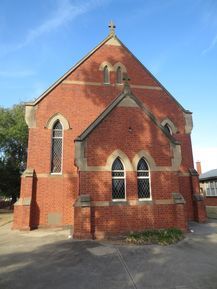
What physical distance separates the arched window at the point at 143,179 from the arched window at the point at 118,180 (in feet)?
2.74

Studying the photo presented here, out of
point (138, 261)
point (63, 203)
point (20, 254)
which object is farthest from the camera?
point (63, 203)

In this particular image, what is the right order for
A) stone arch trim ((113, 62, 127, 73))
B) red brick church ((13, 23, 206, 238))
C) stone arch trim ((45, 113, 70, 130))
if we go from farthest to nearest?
stone arch trim ((113, 62, 127, 73)) < stone arch trim ((45, 113, 70, 130)) < red brick church ((13, 23, 206, 238))

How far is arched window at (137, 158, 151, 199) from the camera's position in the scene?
485 inches

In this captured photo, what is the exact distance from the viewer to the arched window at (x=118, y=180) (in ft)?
39.3

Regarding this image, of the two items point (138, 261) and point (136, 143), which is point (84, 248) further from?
point (136, 143)

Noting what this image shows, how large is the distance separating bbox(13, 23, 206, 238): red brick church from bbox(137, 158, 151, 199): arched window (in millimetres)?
49

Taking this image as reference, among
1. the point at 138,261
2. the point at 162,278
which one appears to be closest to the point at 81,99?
the point at 138,261

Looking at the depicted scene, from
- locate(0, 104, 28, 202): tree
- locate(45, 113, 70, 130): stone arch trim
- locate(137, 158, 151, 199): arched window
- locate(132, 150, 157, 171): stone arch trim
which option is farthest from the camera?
locate(0, 104, 28, 202): tree

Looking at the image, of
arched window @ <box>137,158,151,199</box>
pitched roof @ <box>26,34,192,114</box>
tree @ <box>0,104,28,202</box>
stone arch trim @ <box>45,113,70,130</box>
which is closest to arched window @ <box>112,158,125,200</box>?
arched window @ <box>137,158,151,199</box>

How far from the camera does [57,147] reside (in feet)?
53.0

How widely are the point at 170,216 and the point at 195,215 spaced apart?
4.87 m

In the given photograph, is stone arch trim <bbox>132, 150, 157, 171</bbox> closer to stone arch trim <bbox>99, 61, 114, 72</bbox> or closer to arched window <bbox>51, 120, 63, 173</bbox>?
arched window <bbox>51, 120, 63, 173</bbox>

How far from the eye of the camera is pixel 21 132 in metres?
34.3

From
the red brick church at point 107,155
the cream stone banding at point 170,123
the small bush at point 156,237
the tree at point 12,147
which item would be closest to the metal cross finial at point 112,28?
the red brick church at point 107,155
